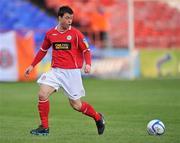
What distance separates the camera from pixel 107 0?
108 ft

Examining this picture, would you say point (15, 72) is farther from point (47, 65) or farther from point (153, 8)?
point (153, 8)

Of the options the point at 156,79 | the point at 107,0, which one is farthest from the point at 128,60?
the point at 107,0

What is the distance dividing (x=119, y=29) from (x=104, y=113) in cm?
1874

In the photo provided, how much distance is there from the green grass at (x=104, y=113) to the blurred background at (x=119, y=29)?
397 centimetres

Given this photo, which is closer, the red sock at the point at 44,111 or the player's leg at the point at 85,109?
the red sock at the point at 44,111

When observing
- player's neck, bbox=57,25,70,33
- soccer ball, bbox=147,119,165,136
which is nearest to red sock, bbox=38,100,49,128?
player's neck, bbox=57,25,70,33

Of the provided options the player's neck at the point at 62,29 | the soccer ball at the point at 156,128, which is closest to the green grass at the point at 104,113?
the soccer ball at the point at 156,128

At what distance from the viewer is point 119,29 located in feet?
108

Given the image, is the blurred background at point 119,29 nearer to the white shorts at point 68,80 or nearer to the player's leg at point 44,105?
the white shorts at point 68,80

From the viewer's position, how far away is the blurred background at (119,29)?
28531 millimetres

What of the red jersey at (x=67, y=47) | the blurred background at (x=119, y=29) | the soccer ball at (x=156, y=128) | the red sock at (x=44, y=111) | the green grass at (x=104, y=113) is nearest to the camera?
the green grass at (x=104, y=113)

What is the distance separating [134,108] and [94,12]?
18.3 metres

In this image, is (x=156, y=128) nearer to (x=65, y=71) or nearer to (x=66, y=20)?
(x=65, y=71)

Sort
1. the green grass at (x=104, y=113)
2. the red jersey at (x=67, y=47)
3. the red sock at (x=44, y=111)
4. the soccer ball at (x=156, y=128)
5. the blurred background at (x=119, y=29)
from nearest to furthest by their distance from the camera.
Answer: the green grass at (x=104, y=113) < the soccer ball at (x=156, y=128) < the red sock at (x=44, y=111) < the red jersey at (x=67, y=47) < the blurred background at (x=119, y=29)
